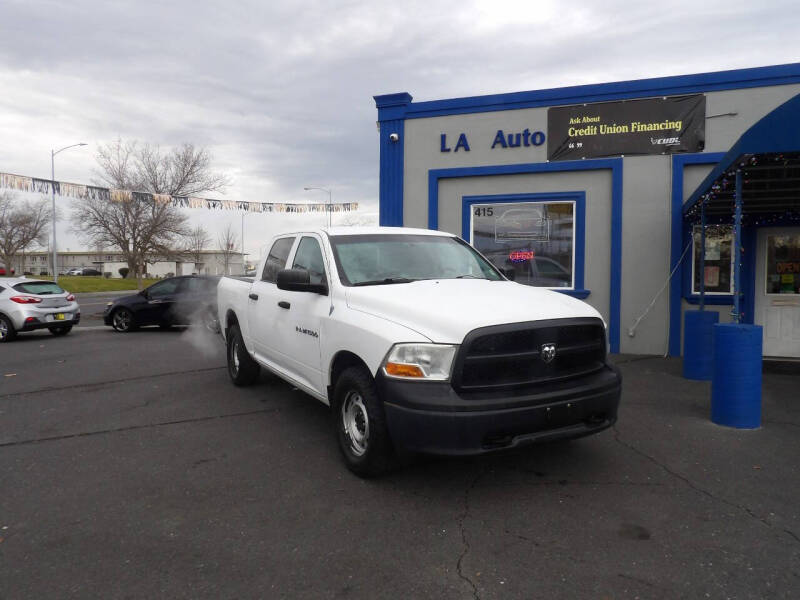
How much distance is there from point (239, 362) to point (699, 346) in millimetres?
6023

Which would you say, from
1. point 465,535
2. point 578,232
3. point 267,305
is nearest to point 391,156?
point 578,232

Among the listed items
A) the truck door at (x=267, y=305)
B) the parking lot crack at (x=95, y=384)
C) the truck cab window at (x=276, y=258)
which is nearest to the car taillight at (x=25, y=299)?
the parking lot crack at (x=95, y=384)

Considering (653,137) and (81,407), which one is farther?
(653,137)

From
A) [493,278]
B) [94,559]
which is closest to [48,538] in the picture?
[94,559]

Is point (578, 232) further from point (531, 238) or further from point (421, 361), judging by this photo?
point (421, 361)

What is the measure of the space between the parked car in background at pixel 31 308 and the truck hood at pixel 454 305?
38.4 ft

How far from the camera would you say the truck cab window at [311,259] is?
16.6ft

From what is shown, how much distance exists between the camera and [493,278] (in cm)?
527

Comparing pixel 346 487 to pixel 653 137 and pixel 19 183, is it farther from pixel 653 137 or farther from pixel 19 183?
A: pixel 19 183

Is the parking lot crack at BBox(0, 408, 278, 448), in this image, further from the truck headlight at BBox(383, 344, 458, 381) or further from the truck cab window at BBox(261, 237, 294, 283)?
the truck headlight at BBox(383, 344, 458, 381)

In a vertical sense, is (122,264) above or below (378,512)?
above

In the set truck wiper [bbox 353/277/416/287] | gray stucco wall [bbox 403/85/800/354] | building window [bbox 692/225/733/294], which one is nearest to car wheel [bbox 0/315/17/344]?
gray stucco wall [bbox 403/85/800/354]

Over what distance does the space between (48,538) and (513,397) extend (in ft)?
9.54

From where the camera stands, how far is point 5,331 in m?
13.1
